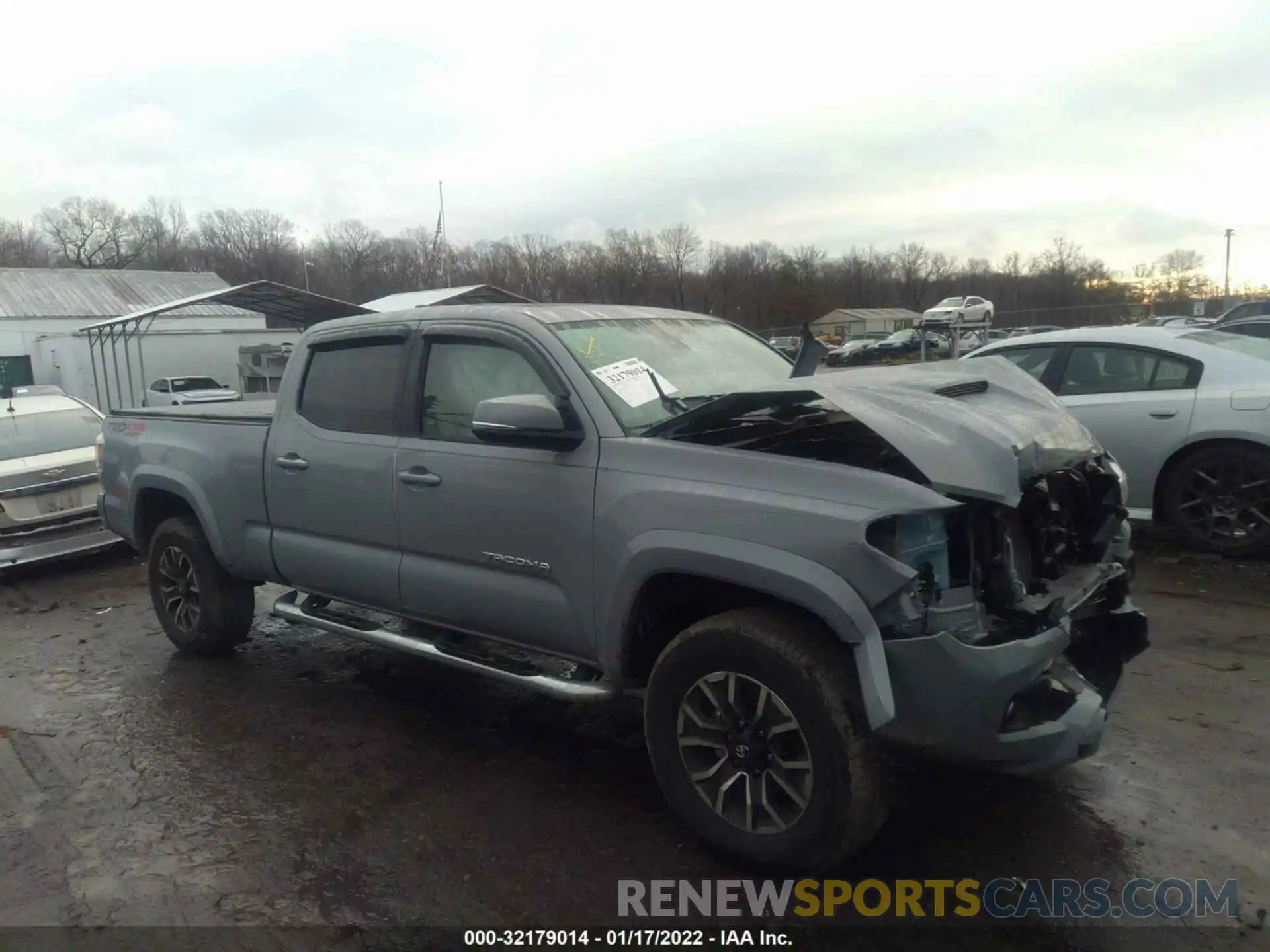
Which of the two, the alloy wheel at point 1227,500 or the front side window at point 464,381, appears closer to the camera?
the front side window at point 464,381

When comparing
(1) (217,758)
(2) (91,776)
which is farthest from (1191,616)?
(2) (91,776)

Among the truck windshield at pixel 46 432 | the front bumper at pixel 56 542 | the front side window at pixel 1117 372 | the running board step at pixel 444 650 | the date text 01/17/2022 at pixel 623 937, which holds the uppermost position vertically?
the front side window at pixel 1117 372

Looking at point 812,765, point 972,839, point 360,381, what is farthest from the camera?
point 360,381

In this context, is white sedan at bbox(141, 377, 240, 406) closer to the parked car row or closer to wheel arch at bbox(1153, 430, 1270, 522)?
the parked car row

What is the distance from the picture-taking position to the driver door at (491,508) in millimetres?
3441

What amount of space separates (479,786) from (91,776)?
6.01 ft

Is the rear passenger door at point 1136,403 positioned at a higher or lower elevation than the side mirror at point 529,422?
lower

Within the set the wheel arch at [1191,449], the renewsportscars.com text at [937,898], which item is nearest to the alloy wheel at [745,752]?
the renewsportscars.com text at [937,898]

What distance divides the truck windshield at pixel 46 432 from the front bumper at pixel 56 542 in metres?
0.83

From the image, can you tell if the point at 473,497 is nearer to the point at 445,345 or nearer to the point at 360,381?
the point at 445,345

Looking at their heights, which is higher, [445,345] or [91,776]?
[445,345]

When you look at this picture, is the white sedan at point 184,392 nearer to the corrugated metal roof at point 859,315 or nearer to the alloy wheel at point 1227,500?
the alloy wheel at point 1227,500

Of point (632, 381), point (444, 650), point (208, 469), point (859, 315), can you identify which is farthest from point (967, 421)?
point (859, 315)

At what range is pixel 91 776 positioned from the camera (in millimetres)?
4066
